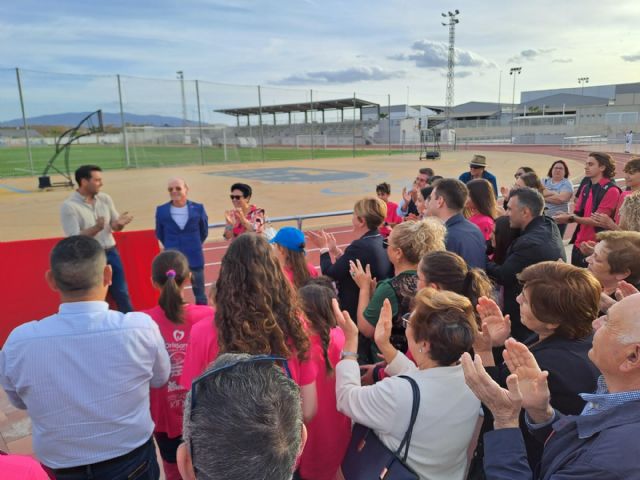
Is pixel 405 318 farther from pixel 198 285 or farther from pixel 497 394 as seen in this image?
pixel 198 285

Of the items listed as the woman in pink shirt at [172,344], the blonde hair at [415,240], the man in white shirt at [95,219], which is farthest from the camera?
the man in white shirt at [95,219]

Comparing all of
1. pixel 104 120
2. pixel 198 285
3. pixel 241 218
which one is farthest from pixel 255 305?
pixel 104 120

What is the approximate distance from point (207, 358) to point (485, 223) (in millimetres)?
3474

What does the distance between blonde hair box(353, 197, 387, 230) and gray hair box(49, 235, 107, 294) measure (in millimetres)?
2217

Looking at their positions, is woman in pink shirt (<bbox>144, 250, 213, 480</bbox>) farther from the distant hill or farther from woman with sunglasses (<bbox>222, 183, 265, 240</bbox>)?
the distant hill

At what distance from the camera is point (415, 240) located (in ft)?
10.2

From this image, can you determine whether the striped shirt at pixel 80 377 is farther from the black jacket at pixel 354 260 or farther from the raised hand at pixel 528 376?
the black jacket at pixel 354 260

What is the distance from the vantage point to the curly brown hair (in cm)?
201

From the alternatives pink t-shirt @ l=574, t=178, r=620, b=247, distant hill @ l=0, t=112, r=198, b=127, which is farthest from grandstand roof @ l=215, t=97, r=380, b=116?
pink t-shirt @ l=574, t=178, r=620, b=247

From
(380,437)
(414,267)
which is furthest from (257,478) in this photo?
(414,267)

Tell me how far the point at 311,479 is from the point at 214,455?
5.17 feet

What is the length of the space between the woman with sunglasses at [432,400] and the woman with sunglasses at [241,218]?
12.0ft

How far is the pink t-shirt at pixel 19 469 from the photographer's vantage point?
114 cm

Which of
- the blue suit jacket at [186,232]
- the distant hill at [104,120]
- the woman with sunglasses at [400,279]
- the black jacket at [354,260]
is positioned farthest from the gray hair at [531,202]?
the distant hill at [104,120]
